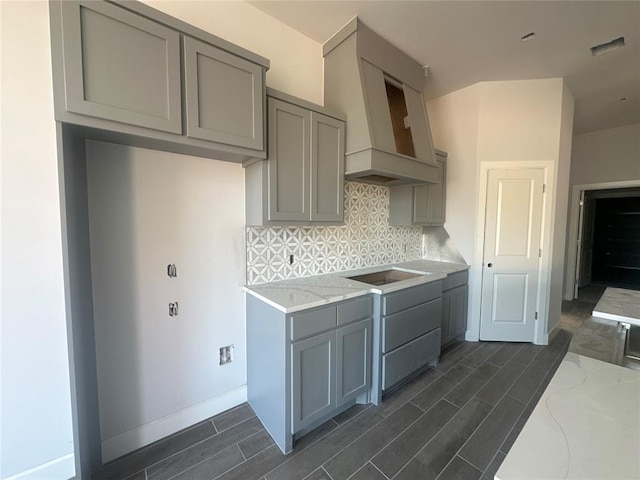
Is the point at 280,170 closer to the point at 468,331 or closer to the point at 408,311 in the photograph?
the point at 408,311

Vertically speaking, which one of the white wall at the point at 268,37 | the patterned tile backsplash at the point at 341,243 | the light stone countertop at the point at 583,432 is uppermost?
the white wall at the point at 268,37

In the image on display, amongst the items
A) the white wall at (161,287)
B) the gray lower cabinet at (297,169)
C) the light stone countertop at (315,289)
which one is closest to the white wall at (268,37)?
the gray lower cabinet at (297,169)

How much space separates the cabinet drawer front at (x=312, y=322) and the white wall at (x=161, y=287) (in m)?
0.65

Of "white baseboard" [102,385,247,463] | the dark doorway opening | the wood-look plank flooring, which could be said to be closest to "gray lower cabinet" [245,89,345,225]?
"white baseboard" [102,385,247,463]

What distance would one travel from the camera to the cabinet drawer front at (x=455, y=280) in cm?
294

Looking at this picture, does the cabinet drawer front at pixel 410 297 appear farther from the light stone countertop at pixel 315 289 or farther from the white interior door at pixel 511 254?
the white interior door at pixel 511 254

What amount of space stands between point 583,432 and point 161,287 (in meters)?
2.03

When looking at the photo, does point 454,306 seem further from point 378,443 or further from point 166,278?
point 166,278

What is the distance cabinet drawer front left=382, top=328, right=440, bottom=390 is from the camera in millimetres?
2174

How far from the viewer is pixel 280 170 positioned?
1.89m

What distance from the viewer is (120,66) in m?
1.25

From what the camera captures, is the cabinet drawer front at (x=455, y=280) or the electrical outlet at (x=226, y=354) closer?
the electrical outlet at (x=226, y=354)

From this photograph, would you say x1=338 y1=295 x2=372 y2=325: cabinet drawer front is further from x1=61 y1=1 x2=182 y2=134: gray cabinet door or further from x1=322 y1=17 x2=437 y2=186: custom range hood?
x1=61 y1=1 x2=182 y2=134: gray cabinet door

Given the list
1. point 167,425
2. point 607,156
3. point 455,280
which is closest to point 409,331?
point 455,280
